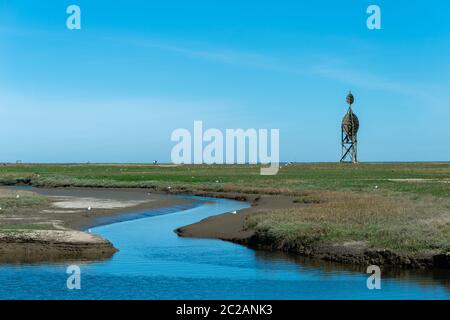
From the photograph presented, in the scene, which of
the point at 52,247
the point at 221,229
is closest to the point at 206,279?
the point at 52,247

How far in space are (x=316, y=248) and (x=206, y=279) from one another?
7070mm

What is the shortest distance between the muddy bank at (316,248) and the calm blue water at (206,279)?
1036 millimetres

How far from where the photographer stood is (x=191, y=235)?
3391 centimetres

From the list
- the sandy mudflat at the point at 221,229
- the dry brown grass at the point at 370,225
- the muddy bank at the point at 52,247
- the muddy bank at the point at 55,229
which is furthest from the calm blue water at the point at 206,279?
the sandy mudflat at the point at 221,229

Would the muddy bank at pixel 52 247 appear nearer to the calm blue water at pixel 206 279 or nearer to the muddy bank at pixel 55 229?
the muddy bank at pixel 55 229

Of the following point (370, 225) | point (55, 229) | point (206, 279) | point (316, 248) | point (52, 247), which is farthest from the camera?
point (55, 229)


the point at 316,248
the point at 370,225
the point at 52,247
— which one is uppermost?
the point at 370,225

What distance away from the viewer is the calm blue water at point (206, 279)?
63.3 ft

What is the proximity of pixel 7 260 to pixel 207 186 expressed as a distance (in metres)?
49.5

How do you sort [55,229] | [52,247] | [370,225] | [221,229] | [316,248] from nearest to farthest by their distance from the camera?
[52,247] → [316,248] → [370,225] → [55,229] → [221,229]

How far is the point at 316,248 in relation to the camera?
88.1 feet

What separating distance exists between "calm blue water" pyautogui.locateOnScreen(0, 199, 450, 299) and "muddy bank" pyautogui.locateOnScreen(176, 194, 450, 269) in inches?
40.8

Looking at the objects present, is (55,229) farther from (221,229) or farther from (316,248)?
(316,248)

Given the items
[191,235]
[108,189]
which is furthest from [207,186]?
[191,235]
